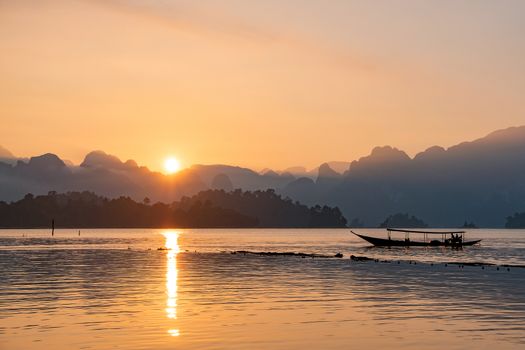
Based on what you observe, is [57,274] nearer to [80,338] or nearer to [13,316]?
[13,316]

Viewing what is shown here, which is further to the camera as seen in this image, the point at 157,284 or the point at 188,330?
the point at 157,284

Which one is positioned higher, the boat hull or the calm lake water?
the boat hull

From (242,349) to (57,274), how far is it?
53547 millimetres

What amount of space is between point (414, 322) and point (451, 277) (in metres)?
39.0

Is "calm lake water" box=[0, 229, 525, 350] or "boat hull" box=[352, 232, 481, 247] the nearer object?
"calm lake water" box=[0, 229, 525, 350]

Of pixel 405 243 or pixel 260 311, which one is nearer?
pixel 260 311

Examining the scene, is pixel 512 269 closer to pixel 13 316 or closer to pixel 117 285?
pixel 117 285

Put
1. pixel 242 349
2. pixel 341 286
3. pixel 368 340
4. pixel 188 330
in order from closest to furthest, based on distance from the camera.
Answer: pixel 242 349 → pixel 368 340 → pixel 188 330 → pixel 341 286

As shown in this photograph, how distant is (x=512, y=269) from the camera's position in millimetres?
91500

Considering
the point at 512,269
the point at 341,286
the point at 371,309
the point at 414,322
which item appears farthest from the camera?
the point at 512,269

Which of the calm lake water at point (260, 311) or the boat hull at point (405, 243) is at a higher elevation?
the boat hull at point (405, 243)

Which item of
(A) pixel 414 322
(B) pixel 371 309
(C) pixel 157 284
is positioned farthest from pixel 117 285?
(A) pixel 414 322

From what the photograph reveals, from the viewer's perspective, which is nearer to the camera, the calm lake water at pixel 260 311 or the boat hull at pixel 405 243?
the calm lake water at pixel 260 311

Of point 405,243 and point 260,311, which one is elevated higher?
point 405,243
